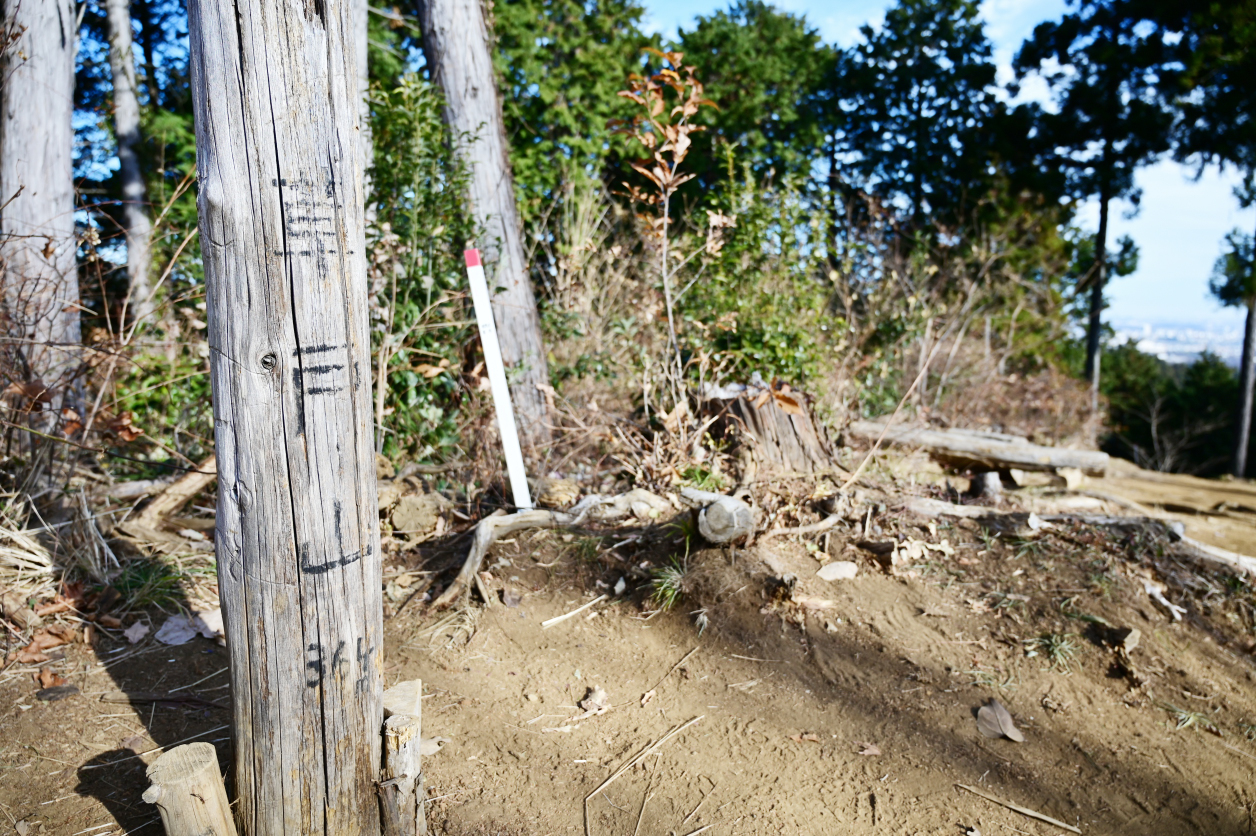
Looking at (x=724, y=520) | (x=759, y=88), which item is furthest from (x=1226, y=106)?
(x=724, y=520)

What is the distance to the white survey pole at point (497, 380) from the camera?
13.2ft

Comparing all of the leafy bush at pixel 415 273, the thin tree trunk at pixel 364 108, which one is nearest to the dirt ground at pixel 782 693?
the leafy bush at pixel 415 273

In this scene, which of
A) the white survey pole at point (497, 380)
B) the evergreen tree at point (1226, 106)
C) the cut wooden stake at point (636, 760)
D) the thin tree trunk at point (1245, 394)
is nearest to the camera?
the cut wooden stake at point (636, 760)

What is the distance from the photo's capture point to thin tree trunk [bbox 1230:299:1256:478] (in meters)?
11.9

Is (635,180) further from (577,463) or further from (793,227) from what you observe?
(577,463)

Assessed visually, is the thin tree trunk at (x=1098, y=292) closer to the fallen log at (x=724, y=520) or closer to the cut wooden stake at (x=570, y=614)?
the fallen log at (x=724, y=520)

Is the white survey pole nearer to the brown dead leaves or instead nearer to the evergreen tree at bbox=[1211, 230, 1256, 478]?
the brown dead leaves

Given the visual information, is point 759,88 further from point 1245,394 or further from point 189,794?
point 189,794

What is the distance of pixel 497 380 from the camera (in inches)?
161

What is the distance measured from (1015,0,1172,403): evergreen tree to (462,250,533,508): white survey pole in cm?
1080

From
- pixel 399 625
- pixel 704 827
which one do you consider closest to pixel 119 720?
pixel 399 625

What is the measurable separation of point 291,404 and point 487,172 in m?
3.67

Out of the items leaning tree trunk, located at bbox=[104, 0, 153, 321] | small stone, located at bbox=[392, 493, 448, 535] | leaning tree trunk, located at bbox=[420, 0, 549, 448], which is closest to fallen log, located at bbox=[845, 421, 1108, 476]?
leaning tree trunk, located at bbox=[420, 0, 549, 448]

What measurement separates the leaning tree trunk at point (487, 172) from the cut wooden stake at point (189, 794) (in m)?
3.17
